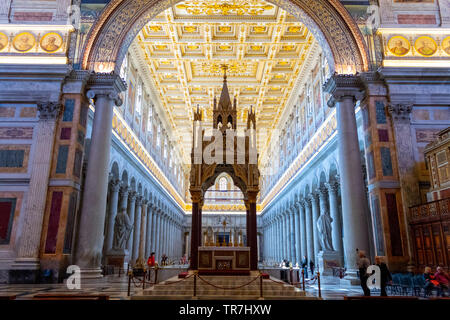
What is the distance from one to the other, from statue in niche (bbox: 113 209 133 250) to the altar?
6096 millimetres

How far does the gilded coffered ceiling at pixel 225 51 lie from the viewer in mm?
17938

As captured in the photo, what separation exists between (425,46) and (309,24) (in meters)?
4.44

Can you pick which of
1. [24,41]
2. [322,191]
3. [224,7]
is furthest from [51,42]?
[322,191]

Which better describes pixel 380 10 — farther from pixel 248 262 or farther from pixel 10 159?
pixel 10 159

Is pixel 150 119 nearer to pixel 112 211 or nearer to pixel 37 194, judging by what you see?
pixel 112 211

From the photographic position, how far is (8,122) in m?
12.0

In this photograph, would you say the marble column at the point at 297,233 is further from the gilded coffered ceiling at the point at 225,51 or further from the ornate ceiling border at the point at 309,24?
the ornate ceiling border at the point at 309,24

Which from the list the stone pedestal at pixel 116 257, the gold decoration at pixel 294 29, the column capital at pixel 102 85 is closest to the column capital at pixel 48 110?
the column capital at pixel 102 85

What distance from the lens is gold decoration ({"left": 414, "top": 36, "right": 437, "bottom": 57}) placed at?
12.6 meters

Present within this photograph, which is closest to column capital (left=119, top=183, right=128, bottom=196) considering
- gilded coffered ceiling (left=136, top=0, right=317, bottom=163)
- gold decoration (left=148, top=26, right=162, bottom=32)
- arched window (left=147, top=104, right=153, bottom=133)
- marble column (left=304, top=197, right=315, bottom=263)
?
arched window (left=147, top=104, right=153, bottom=133)

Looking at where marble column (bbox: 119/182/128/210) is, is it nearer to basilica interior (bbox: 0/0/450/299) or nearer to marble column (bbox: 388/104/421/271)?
basilica interior (bbox: 0/0/450/299)

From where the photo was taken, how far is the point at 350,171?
11742 mm

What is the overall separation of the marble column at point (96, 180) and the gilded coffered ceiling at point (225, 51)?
709cm
